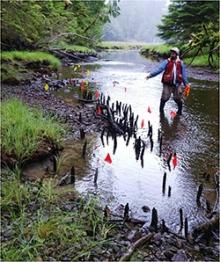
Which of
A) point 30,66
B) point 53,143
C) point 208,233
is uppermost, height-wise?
point 30,66

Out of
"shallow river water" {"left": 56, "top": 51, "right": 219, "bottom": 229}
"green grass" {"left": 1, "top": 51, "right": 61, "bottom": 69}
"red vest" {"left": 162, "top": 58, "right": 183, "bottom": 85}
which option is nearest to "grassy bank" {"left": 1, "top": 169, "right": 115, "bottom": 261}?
"shallow river water" {"left": 56, "top": 51, "right": 219, "bottom": 229}

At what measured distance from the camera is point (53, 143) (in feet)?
24.5

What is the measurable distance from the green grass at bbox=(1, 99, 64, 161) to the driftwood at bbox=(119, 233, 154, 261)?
285 cm

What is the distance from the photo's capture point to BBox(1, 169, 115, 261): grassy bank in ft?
13.5

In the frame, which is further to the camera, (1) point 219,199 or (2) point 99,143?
(2) point 99,143

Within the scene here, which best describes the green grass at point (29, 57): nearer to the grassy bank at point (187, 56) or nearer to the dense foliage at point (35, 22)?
the dense foliage at point (35, 22)

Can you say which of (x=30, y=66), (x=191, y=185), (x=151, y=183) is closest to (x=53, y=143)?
(x=151, y=183)

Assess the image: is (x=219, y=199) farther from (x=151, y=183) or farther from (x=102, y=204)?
(x=102, y=204)

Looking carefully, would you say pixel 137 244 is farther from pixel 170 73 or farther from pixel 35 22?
pixel 35 22

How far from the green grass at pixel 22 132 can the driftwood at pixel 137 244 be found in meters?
2.85

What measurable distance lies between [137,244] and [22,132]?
10.7ft

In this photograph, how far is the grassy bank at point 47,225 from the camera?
411cm

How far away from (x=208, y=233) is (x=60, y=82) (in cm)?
1333

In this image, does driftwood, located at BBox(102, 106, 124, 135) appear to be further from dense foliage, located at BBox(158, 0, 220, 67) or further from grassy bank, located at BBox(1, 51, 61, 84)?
dense foliage, located at BBox(158, 0, 220, 67)
